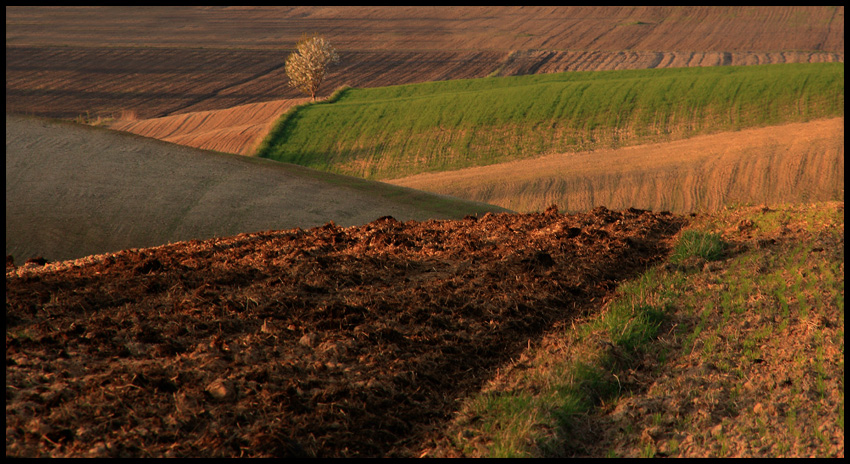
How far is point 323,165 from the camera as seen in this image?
40.5m

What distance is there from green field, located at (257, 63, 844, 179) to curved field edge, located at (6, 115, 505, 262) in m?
20.2

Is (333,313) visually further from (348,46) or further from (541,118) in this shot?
(348,46)

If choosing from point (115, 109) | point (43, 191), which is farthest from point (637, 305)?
point (115, 109)

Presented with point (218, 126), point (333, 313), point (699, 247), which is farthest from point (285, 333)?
point (218, 126)

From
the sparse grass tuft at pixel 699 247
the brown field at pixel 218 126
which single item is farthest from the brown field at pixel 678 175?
the sparse grass tuft at pixel 699 247

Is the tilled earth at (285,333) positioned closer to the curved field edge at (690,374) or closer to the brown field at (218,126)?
the curved field edge at (690,374)

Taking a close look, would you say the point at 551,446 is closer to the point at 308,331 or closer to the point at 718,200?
the point at 308,331

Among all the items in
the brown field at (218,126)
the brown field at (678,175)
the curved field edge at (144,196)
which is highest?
the curved field edge at (144,196)

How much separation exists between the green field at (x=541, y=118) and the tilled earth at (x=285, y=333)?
28173 mm

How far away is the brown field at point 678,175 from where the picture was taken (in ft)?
96.6

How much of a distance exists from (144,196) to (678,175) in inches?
949

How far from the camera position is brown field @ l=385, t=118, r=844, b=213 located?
29.4m

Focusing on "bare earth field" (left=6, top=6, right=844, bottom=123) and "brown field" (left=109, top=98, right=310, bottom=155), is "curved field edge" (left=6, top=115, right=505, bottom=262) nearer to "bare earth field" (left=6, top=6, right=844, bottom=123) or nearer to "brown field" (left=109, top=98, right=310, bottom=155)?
"brown field" (left=109, top=98, right=310, bottom=155)
